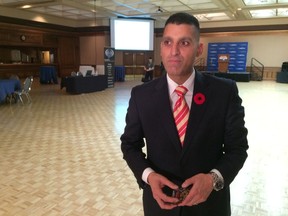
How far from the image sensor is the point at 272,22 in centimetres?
1480

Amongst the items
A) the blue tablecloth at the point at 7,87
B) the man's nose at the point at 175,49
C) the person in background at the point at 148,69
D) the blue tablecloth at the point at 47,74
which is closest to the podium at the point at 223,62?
the person in background at the point at 148,69

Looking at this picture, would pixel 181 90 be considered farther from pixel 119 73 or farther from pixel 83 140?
pixel 119 73

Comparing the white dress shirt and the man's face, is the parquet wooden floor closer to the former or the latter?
the white dress shirt

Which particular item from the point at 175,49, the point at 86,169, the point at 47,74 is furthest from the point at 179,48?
the point at 47,74

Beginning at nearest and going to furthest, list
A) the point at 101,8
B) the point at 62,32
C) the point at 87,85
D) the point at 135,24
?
the point at 87,85
the point at 101,8
the point at 135,24
the point at 62,32

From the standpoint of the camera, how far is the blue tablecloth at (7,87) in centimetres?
736

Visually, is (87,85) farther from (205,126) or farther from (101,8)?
(205,126)

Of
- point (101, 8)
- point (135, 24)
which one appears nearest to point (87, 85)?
point (101, 8)

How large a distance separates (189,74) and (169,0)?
1066 cm

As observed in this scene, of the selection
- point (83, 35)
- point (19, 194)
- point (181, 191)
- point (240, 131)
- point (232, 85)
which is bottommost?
point (19, 194)

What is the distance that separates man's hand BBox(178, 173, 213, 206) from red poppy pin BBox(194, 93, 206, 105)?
0.28 metres

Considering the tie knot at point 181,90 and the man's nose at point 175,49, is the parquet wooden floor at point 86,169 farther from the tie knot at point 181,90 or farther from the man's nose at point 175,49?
the man's nose at point 175,49

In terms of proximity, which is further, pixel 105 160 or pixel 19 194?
pixel 105 160

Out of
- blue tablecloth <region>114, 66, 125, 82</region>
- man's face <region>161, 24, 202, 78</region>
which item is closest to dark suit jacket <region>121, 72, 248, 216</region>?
man's face <region>161, 24, 202, 78</region>
